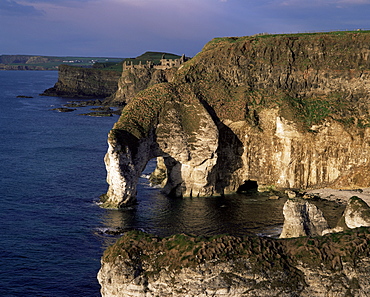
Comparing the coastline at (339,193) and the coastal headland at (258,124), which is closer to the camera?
the coastline at (339,193)

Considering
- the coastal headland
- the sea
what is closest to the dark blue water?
the sea

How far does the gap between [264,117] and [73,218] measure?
31040mm

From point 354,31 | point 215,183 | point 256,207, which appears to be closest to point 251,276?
point 256,207

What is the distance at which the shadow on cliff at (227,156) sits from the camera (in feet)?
229

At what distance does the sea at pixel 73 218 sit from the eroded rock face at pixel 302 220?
819 cm

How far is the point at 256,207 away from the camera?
61.9 m

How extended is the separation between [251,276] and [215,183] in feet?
142

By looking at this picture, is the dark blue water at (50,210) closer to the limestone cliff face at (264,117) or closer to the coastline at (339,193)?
the limestone cliff face at (264,117)

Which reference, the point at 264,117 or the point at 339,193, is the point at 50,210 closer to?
the point at 264,117

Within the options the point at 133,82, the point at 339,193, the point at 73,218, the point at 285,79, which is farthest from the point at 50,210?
the point at 133,82

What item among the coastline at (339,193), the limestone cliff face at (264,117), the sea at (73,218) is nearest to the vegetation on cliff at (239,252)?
the sea at (73,218)

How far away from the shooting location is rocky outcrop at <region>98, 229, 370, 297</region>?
25.5m

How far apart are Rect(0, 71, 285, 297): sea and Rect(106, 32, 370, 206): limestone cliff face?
482cm

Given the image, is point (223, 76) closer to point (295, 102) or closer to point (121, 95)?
point (295, 102)
